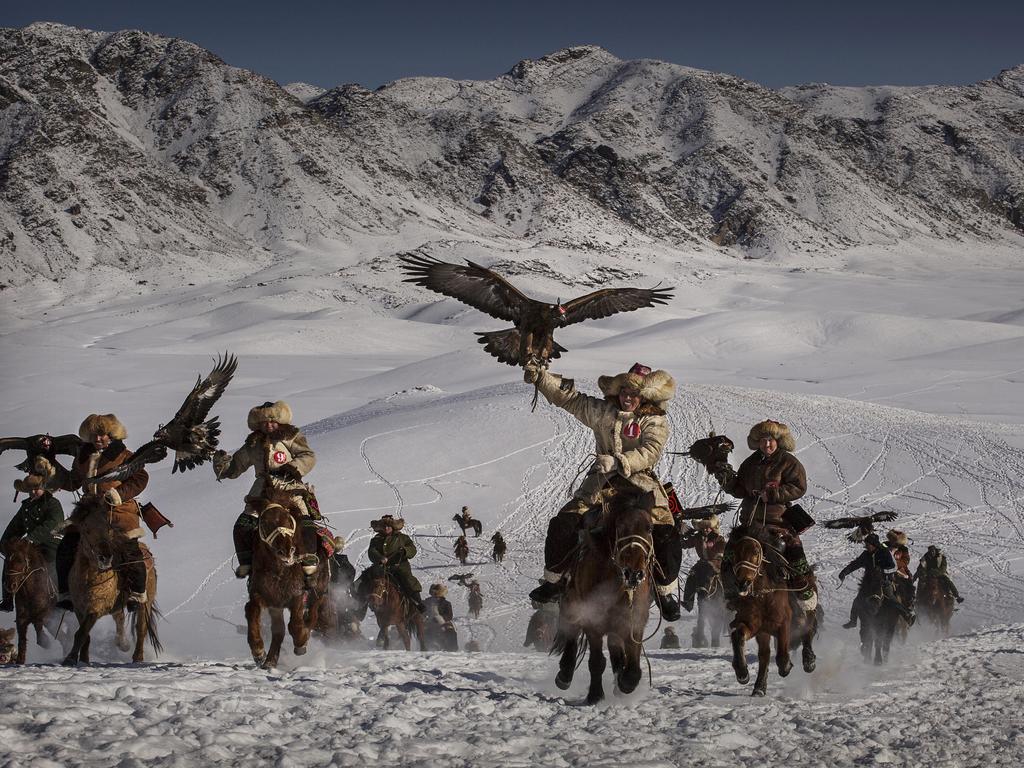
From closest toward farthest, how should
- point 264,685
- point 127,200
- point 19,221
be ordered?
1. point 264,685
2. point 19,221
3. point 127,200

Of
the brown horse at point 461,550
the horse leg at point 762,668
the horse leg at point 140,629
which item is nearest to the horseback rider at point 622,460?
the horse leg at point 762,668

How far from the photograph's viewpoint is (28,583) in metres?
10.3

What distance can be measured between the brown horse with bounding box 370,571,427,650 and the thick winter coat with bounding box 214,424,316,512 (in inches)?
186

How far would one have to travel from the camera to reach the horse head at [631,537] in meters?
7.55

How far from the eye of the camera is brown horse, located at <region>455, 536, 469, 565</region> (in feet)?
72.1

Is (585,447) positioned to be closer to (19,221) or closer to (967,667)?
(967,667)

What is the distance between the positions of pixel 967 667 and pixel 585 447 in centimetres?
1936

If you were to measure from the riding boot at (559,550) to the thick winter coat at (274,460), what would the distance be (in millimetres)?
2278

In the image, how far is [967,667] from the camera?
423 inches

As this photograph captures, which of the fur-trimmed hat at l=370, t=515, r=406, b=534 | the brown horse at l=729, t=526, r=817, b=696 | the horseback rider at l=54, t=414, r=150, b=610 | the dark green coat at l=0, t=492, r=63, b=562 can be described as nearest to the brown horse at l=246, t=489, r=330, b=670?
the horseback rider at l=54, t=414, r=150, b=610

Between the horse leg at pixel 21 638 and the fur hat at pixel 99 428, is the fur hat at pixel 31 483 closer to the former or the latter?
the fur hat at pixel 99 428

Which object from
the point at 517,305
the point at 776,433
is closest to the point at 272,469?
the point at 517,305

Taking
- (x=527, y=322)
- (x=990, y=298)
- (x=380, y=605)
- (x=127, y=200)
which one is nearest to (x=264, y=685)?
(x=527, y=322)

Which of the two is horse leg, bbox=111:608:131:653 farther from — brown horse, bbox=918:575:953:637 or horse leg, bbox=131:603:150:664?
brown horse, bbox=918:575:953:637
